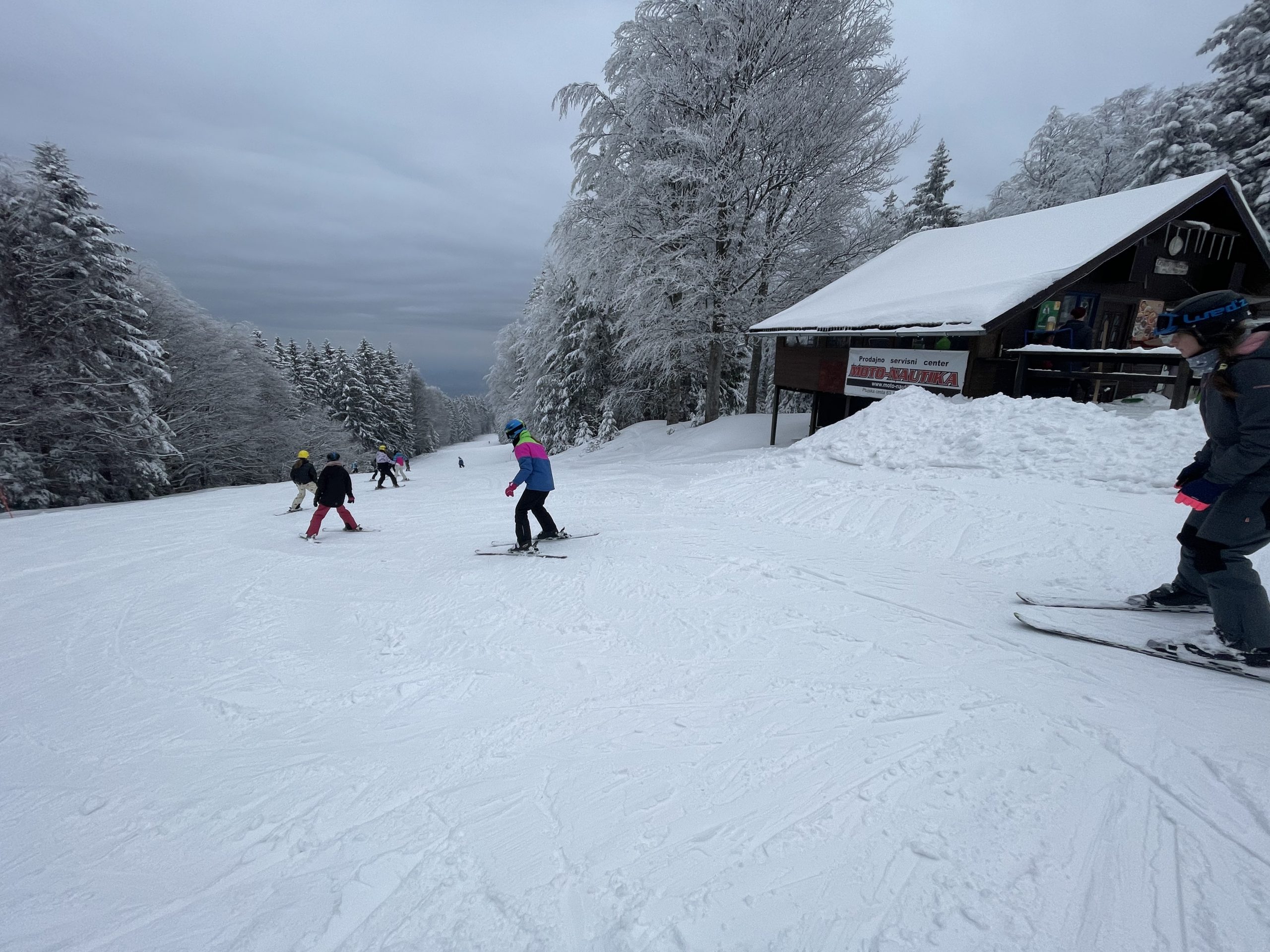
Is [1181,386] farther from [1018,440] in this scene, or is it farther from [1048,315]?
[1048,315]

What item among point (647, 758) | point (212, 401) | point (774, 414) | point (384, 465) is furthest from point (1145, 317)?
point (212, 401)

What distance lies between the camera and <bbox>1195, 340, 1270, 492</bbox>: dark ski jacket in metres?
2.98

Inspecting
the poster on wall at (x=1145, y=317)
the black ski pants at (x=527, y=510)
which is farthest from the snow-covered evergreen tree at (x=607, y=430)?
the poster on wall at (x=1145, y=317)

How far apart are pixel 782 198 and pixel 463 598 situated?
16035mm

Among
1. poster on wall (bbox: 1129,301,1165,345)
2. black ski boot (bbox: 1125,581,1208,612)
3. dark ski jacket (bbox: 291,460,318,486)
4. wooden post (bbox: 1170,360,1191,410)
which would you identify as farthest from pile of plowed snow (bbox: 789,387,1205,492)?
dark ski jacket (bbox: 291,460,318,486)

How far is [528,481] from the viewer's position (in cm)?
687

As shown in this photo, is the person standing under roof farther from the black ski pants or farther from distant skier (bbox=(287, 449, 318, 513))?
distant skier (bbox=(287, 449, 318, 513))

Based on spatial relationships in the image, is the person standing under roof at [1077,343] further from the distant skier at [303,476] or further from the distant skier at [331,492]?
the distant skier at [303,476]

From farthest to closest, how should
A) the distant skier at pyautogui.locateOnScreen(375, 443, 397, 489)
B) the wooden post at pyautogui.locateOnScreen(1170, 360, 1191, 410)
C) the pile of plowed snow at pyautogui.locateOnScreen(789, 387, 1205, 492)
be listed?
the distant skier at pyautogui.locateOnScreen(375, 443, 397, 489)
the wooden post at pyautogui.locateOnScreen(1170, 360, 1191, 410)
the pile of plowed snow at pyautogui.locateOnScreen(789, 387, 1205, 492)

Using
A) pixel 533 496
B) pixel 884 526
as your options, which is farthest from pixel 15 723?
pixel 884 526

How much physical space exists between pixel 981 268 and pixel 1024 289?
2.63 meters

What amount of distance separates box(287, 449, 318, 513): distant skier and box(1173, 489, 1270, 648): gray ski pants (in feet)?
41.4

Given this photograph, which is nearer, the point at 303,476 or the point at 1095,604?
the point at 1095,604

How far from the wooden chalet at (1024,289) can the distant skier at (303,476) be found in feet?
40.3
